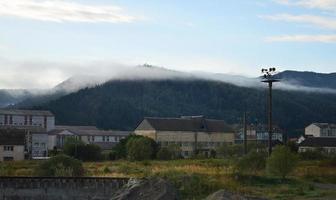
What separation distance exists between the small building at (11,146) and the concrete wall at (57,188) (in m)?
49.3

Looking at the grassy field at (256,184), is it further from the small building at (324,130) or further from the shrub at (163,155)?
the small building at (324,130)

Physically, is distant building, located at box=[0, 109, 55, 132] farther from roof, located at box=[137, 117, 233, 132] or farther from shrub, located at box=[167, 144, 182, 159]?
shrub, located at box=[167, 144, 182, 159]

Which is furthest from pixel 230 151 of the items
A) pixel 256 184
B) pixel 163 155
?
pixel 256 184

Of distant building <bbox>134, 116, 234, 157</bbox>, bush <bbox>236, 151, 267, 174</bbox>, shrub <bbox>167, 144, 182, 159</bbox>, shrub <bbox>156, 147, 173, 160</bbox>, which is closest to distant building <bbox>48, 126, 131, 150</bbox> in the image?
distant building <bbox>134, 116, 234, 157</bbox>

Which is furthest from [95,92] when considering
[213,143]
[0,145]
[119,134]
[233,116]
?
[0,145]

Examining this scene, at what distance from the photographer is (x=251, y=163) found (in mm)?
46188

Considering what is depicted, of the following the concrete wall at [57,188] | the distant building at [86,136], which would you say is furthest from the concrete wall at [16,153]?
the concrete wall at [57,188]

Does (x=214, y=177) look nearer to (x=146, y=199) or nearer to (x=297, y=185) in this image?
(x=297, y=185)

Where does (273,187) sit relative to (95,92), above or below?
below

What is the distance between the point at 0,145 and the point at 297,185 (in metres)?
48.4

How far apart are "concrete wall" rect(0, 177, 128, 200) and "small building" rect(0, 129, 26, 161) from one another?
4925 centimetres

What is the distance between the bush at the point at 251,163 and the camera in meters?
45.1

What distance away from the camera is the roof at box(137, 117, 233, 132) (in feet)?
326

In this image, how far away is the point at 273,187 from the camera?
121ft
